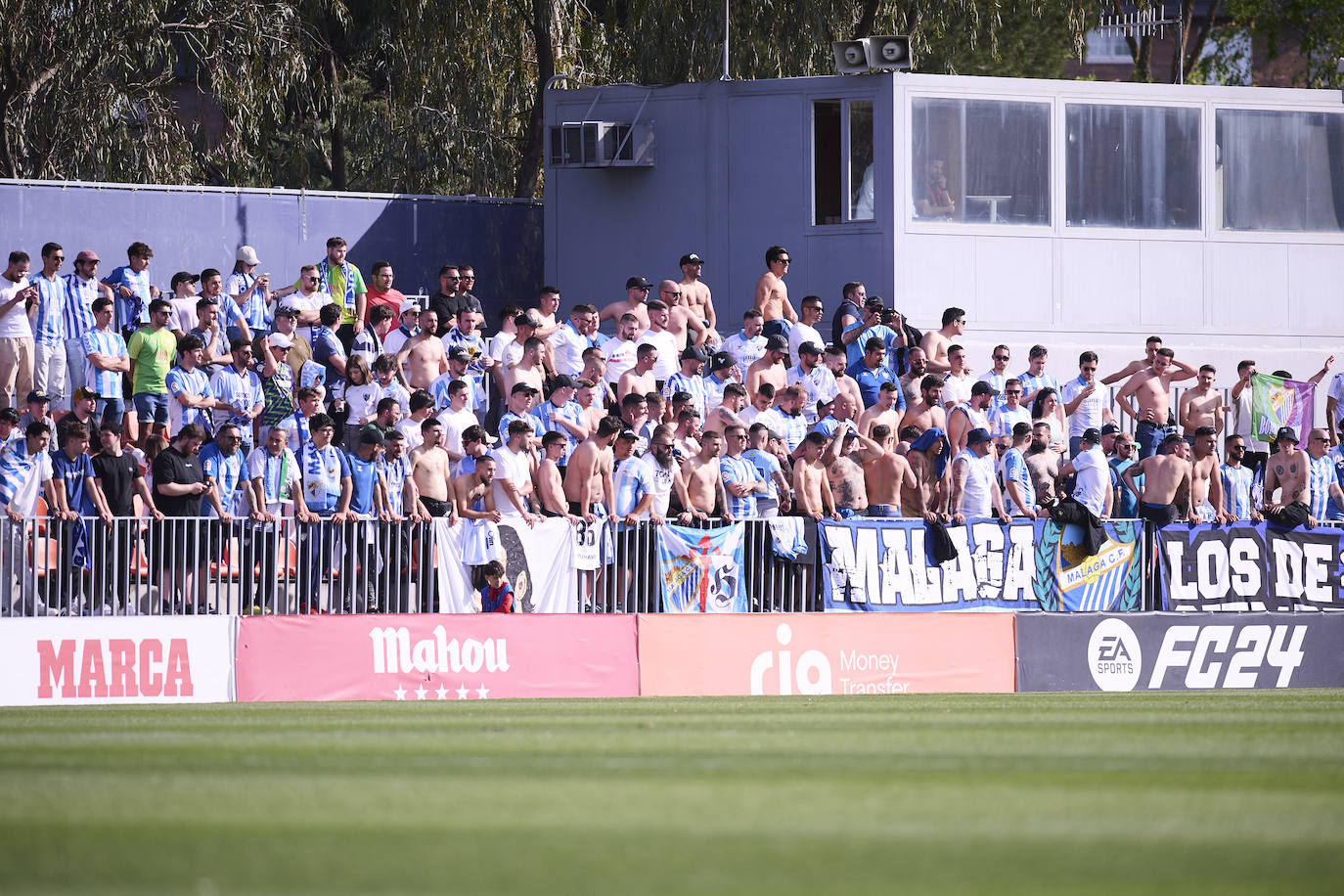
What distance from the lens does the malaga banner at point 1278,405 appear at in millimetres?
22234

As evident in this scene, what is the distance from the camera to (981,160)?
78.4 feet

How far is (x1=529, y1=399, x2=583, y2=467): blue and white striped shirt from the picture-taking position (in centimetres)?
1766

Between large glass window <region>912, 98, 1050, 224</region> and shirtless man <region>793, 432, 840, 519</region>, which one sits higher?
large glass window <region>912, 98, 1050, 224</region>

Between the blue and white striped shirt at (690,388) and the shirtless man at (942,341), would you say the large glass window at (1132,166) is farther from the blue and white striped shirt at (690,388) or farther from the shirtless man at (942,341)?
the blue and white striped shirt at (690,388)

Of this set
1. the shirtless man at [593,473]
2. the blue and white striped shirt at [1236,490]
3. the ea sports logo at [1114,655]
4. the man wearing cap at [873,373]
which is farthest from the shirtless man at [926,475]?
the blue and white striped shirt at [1236,490]

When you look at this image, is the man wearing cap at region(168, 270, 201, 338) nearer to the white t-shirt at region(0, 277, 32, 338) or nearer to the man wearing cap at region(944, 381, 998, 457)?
the white t-shirt at region(0, 277, 32, 338)

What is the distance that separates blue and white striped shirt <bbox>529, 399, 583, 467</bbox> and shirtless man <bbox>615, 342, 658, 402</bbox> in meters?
0.63

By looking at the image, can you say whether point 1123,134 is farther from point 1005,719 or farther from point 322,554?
point 1005,719

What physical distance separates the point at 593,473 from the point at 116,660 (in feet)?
15.0

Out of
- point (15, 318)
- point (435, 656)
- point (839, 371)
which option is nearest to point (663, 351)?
point (839, 371)

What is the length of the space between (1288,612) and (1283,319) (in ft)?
25.3

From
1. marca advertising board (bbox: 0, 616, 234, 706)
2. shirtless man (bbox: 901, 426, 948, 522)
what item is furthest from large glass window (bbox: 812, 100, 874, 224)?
marca advertising board (bbox: 0, 616, 234, 706)

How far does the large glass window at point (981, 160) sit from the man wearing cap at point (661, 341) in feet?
18.1

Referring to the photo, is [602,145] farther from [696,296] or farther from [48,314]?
[48,314]
